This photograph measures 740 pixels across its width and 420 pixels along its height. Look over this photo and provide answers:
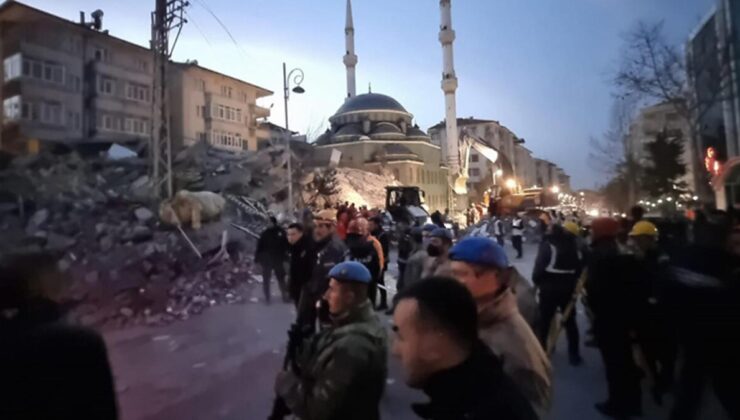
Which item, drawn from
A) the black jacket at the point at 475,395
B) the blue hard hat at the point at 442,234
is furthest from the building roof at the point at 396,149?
the black jacket at the point at 475,395

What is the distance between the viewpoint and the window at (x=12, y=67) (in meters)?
3.97

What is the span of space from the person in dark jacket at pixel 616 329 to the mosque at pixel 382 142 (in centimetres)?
3586

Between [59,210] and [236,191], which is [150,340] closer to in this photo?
[59,210]

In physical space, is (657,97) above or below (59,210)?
above

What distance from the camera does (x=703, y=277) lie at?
3.05 metres

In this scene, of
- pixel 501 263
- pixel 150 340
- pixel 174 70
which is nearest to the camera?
pixel 501 263

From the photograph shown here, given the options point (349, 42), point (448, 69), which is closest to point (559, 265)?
point (448, 69)

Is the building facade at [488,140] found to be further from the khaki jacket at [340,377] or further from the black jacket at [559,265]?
the khaki jacket at [340,377]

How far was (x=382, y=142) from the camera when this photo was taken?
44.0m

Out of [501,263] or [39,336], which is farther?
[501,263]

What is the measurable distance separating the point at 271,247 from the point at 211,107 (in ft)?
10.0

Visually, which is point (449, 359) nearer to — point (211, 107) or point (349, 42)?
point (211, 107)

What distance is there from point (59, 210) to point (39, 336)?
4.37 metres

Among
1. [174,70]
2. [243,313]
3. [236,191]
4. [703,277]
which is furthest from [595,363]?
[236,191]
